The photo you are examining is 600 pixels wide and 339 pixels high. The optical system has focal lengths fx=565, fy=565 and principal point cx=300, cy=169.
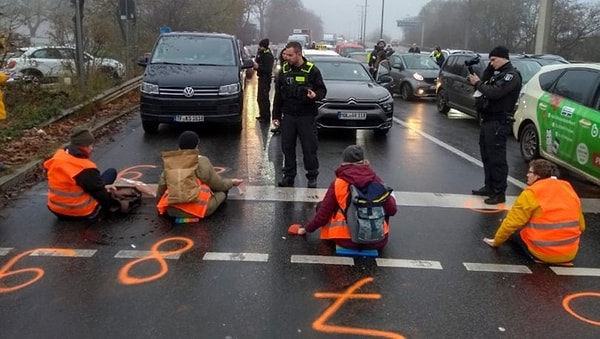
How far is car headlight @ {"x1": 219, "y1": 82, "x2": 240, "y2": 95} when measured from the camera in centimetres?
1046

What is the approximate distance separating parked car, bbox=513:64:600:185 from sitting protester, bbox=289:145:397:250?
11.6ft

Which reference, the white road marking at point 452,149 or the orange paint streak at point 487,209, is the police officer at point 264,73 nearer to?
the white road marking at point 452,149

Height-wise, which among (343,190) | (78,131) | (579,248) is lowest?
(579,248)

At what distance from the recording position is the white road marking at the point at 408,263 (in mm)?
4848

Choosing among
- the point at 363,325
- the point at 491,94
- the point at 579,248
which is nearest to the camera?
the point at 363,325

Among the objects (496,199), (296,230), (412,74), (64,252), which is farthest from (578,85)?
(412,74)

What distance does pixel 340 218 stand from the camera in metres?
5.06

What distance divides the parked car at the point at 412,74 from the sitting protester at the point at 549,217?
13356mm

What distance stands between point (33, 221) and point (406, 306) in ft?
12.9

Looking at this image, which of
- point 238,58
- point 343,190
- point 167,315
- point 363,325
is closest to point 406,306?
→ point 363,325

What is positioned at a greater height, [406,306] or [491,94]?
[491,94]

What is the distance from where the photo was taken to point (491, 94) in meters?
6.39

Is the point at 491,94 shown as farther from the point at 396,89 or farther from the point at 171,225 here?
the point at 396,89

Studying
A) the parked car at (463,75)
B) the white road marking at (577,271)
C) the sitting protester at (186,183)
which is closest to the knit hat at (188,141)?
the sitting protester at (186,183)
